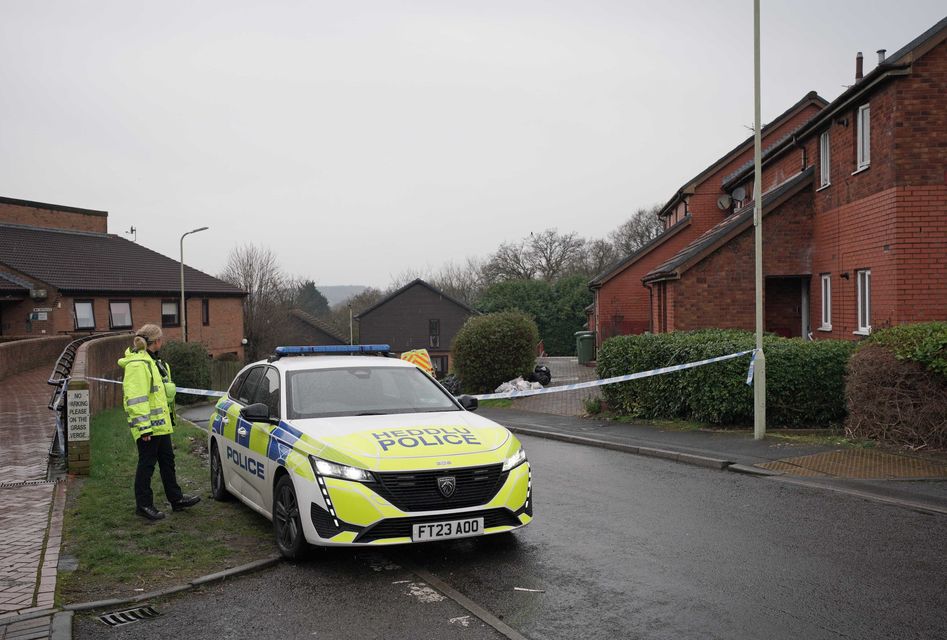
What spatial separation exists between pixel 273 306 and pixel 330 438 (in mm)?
60018

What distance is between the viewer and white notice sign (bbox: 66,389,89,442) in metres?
9.39

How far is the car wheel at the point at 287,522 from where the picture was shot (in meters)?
6.28

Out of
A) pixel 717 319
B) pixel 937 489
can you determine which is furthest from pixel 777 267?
pixel 937 489

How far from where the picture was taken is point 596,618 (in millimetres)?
5090

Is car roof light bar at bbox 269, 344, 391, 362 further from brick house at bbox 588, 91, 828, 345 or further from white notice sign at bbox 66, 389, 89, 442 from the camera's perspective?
brick house at bbox 588, 91, 828, 345

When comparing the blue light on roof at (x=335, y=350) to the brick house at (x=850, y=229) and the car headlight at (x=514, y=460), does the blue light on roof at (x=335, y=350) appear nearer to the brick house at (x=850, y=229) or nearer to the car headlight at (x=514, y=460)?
the car headlight at (x=514, y=460)

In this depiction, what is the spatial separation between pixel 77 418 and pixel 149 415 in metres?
2.29

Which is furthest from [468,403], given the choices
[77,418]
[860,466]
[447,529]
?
[860,466]

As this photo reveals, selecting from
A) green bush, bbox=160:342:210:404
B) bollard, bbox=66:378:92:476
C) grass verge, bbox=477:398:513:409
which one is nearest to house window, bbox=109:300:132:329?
green bush, bbox=160:342:210:404

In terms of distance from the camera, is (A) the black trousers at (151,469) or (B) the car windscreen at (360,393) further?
(A) the black trousers at (151,469)

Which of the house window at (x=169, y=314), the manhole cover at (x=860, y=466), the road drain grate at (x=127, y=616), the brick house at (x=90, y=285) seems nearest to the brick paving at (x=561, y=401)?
the manhole cover at (x=860, y=466)

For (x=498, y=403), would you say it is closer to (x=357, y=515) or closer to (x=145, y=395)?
(x=145, y=395)

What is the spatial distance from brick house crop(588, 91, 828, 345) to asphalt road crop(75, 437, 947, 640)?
70.9ft

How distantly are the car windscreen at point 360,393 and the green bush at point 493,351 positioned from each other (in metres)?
16.9
